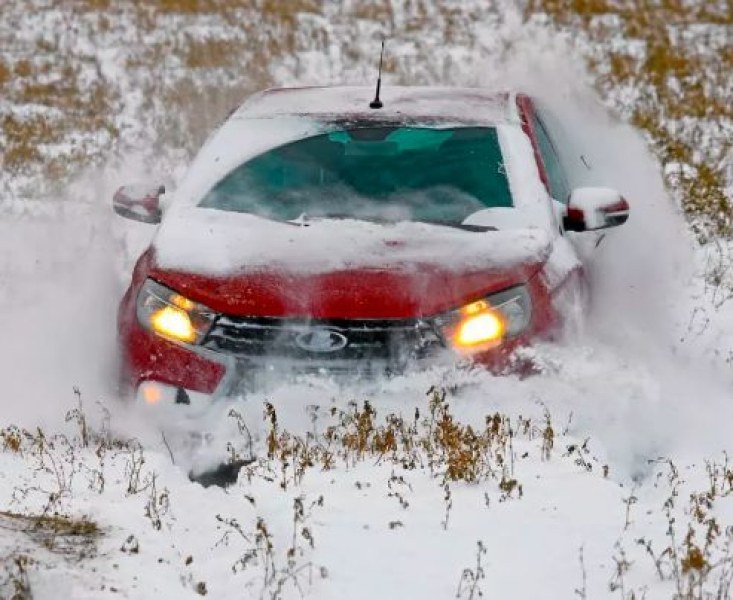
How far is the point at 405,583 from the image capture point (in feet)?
13.1

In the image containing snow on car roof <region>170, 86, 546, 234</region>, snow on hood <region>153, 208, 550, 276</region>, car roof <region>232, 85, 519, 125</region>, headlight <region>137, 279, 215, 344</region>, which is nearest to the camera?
headlight <region>137, 279, 215, 344</region>

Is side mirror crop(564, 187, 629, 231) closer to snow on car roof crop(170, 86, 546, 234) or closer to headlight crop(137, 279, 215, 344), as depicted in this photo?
snow on car roof crop(170, 86, 546, 234)

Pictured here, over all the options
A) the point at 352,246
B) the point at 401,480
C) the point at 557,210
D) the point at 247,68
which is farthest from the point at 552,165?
the point at 247,68

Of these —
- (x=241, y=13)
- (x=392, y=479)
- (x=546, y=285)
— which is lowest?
(x=241, y=13)

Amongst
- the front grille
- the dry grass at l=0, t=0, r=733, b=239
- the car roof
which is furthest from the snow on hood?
the dry grass at l=0, t=0, r=733, b=239

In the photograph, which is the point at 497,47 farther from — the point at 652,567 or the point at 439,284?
the point at 652,567

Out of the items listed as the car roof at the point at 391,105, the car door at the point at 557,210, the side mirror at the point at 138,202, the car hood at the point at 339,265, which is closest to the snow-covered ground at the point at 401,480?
the car door at the point at 557,210

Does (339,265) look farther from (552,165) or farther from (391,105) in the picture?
(552,165)

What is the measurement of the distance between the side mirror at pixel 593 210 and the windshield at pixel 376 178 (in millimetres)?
375

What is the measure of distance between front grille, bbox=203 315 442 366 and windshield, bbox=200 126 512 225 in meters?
0.85

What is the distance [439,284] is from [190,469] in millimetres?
1257

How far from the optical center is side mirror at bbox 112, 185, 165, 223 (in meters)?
6.60

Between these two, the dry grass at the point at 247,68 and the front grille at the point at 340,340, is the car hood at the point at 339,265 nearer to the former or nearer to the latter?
the front grille at the point at 340,340

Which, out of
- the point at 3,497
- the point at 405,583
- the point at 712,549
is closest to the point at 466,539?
the point at 405,583
